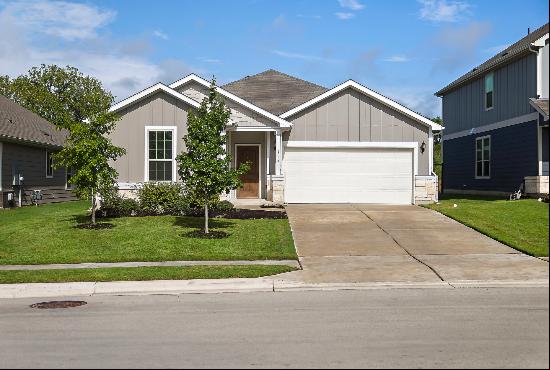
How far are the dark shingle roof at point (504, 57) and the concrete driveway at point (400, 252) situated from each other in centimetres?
873

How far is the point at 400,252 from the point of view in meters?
14.5

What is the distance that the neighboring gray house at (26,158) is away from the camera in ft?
90.5

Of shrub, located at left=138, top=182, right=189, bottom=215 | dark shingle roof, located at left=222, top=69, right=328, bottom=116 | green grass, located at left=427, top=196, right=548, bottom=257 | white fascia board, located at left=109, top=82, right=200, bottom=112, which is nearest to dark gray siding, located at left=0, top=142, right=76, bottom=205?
white fascia board, located at left=109, top=82, right=200, bottom=112

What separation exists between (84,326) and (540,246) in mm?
11051

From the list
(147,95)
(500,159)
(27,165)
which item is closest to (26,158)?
(27,165)

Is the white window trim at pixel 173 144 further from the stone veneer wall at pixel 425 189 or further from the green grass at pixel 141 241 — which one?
the stone veneer wall at pixel 425 189

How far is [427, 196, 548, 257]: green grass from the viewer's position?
15055mm

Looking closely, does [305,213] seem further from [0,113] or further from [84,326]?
[0,113]

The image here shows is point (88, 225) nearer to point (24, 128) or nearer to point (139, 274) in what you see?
point (139, 274)

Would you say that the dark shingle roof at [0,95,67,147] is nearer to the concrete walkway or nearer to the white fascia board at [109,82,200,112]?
the white fascia board at [109,82,200,112]

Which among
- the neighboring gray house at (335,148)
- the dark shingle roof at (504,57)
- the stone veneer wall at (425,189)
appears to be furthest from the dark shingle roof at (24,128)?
the dark shingle roof at (504,57)

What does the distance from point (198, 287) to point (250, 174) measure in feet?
47.8

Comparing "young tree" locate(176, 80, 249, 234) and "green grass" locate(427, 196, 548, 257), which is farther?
"young tree" locate(176, 80, 249, 234)

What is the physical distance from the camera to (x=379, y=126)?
81.2 feet
